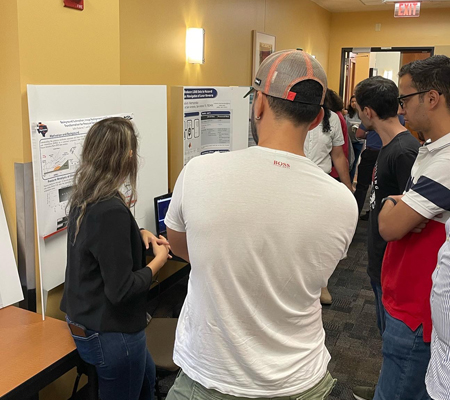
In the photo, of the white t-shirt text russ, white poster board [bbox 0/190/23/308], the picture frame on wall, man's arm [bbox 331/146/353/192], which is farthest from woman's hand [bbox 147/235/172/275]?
the picture frame on wall

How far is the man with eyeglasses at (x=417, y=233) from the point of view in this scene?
151 cm

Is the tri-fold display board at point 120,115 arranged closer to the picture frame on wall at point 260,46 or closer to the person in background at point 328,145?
the person in background at point 328,145

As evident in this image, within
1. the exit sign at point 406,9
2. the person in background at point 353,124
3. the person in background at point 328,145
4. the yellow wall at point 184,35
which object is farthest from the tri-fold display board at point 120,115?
the exit sign at point 406,9

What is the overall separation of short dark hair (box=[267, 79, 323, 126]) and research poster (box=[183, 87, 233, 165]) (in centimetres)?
247

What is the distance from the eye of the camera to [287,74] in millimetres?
1021

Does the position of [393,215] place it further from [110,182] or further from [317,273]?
[110,182]

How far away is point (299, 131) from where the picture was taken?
40.7 inches

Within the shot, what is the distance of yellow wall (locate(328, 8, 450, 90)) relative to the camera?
8.20m

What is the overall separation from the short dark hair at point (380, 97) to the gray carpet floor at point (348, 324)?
153 centimetres

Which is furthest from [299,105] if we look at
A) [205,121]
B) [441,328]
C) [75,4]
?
[205,121]

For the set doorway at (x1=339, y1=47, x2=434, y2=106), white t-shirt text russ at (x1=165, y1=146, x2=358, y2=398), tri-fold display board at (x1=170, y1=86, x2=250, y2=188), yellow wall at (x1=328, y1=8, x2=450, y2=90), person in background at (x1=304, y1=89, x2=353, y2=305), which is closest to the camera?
white t-shirt text russ at (x1=165, y1=146, x2=358, y2=398)

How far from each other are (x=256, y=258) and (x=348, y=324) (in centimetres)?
273

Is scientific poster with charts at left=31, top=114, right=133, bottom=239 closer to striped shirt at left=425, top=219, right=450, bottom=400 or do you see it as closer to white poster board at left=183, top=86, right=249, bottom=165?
white poster board at left=183, top=86, right=249, bottom=165

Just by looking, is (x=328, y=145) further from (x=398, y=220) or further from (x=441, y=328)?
(x=441, y=328)
